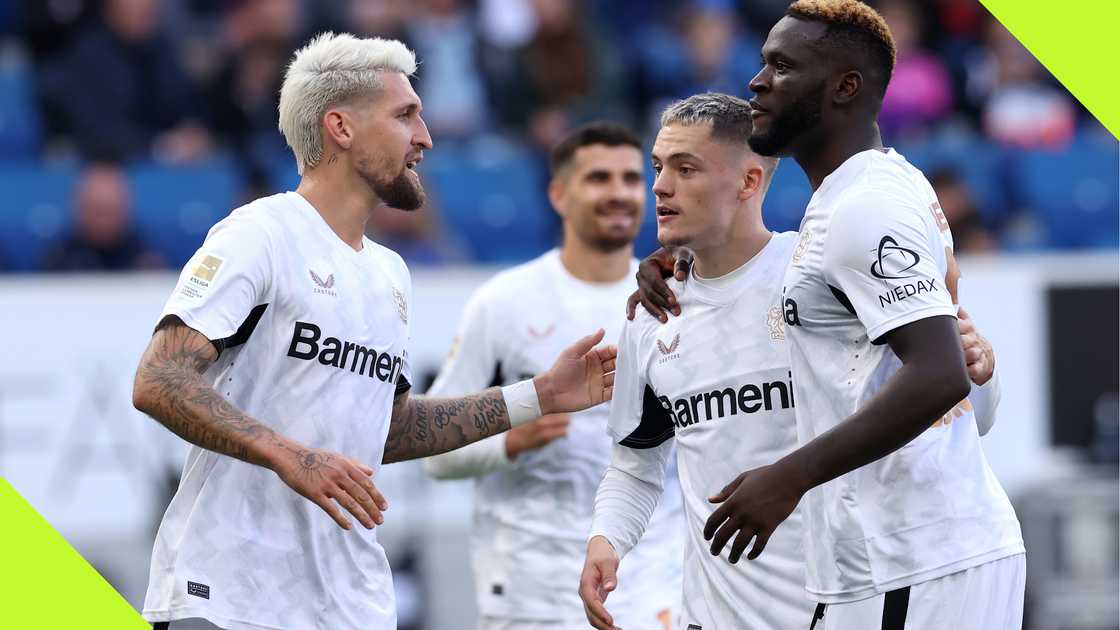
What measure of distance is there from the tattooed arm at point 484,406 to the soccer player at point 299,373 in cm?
19

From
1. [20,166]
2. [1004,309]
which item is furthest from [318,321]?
[20,166]

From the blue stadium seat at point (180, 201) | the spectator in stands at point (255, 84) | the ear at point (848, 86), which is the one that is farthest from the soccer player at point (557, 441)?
the spectator in stands at point (255, 84)

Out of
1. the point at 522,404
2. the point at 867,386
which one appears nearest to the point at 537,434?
the point at 522,404

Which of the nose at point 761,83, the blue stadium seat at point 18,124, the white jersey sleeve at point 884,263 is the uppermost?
the blue stadium seat at point 18,124

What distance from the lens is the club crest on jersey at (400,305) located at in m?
4.85

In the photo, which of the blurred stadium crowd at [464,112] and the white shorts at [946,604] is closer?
the white shorts at [946,604]

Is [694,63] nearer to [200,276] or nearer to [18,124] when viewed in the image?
[18,124]

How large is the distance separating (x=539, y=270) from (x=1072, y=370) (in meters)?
3.94

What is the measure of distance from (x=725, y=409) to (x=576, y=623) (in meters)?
1.92

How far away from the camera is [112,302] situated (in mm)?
8891

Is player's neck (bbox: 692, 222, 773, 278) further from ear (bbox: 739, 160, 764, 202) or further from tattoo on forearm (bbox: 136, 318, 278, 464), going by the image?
tattoo on forearm (bbox: 136, 318, 278, 464)

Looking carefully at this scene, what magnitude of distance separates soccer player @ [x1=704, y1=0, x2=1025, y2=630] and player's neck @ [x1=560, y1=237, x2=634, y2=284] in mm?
2652

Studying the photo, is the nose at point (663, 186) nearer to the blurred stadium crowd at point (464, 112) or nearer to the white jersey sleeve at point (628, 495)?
the white jersey sleeve at point (628, 495)

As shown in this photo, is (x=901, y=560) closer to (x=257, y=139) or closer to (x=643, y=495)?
(x=643, y=495)
